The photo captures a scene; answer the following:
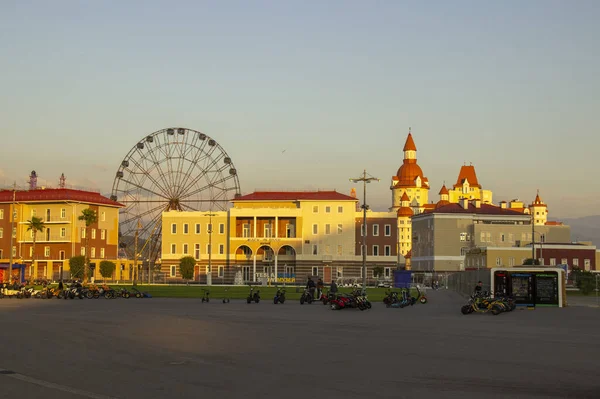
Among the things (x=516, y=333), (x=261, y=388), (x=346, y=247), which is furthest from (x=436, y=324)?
(x=346, y=247)

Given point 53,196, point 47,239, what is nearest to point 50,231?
point 47,239

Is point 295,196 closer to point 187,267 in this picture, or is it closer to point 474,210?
point 187,267

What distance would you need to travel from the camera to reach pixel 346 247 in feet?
412

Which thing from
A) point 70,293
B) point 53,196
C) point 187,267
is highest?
point 53,196

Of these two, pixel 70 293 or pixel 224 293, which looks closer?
pixel 70 293

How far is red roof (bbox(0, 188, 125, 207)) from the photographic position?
130 m

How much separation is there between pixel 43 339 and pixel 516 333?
49.4 feet

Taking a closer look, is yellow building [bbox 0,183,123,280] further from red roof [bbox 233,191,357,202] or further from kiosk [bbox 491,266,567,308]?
kiosk [bbox 491,266,567,308]

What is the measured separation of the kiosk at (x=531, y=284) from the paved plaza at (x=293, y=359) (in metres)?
16.3

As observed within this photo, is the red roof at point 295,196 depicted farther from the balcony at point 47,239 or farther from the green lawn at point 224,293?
the green lawn at point 224,293

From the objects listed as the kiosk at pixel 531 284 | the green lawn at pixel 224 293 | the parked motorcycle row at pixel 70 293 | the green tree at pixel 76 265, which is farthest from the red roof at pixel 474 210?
the kiosk at pixel 531 284

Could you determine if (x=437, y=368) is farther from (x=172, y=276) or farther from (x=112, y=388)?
(x=172, y=276)

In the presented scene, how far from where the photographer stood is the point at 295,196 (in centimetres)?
13062

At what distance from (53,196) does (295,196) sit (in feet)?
124
